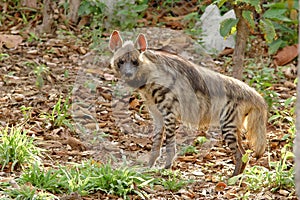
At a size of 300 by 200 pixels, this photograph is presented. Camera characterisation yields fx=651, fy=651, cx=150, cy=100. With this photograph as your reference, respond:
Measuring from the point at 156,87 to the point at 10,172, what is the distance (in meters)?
1.48

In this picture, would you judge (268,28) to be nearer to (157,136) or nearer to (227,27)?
(227,27)

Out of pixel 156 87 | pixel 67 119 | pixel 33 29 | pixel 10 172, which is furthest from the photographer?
pixel 33 29

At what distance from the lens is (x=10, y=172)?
5121mm

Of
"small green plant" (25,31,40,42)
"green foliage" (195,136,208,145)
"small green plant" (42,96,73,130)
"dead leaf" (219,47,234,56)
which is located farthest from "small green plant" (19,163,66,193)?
"dead leaf" (219,47,234,56)

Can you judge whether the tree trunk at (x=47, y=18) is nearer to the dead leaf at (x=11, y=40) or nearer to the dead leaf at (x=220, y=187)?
the dead leaf at (x=11, y=40)

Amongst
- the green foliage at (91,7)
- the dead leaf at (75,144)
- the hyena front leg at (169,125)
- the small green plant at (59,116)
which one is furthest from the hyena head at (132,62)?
the green foliage at (91,7)

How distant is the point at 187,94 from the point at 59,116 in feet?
4.72

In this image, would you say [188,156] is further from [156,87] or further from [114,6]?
[114,6]

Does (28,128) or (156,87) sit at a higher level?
(156,87)

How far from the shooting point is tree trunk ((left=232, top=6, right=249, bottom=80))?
6605 mm

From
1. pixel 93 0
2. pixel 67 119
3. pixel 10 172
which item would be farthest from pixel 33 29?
pixel 10 172

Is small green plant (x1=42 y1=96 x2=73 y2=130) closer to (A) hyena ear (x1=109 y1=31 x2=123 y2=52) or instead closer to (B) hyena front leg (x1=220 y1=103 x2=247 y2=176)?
(A) hyena ear (x1=109 y1=31 x2=123 y2=52)

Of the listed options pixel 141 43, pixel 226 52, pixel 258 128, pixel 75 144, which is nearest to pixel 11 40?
pixel 226 52

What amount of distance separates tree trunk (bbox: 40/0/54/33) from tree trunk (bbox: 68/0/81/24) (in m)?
0.45
